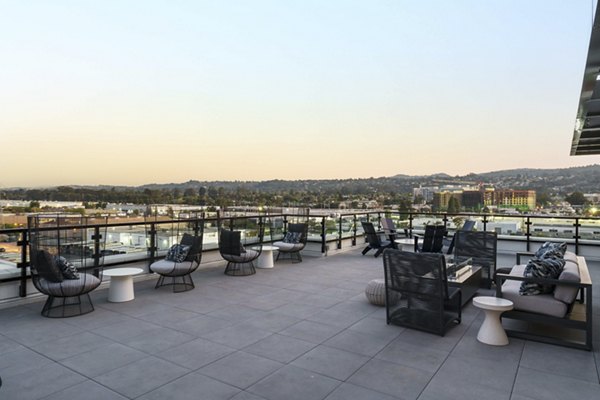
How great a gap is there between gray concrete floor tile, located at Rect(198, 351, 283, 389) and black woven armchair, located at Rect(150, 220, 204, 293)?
2719mm

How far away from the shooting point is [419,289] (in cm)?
398

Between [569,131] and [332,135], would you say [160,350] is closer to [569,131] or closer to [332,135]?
[332,135]

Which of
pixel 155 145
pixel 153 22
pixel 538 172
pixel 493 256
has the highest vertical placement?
pixel 153 22

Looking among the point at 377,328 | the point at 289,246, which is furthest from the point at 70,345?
the point at 289,246

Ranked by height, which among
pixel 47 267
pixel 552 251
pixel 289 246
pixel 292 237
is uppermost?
pixel 552 251

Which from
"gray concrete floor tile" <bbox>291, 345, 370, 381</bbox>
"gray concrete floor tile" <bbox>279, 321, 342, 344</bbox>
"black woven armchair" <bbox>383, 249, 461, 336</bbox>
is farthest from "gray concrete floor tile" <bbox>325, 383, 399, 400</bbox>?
"black woven armchair" <bbox>383, 249, 461, 336</bbox>

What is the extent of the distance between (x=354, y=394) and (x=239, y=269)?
501 centimetres

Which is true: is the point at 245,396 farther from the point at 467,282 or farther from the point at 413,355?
the point at 467,282

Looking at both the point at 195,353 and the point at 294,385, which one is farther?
the point at 195,353

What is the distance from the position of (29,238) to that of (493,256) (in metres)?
6.90

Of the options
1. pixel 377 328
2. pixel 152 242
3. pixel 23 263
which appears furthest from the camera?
pixel 152 242

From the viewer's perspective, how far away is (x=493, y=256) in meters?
6.04

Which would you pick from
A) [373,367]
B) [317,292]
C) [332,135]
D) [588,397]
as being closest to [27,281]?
[317,292]

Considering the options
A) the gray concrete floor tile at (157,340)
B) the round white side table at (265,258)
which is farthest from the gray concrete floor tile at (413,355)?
the round white side table at (265,258)
